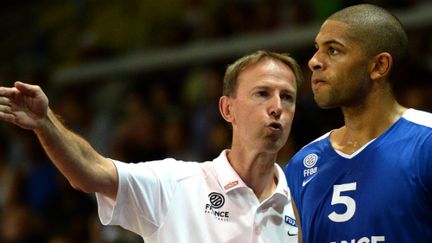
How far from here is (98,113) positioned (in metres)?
10.9

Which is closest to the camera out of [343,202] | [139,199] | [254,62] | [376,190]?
[376,190]

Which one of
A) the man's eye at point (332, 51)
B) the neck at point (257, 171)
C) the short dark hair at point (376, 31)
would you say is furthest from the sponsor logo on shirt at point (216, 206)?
the short dark hair at point (376, 31)

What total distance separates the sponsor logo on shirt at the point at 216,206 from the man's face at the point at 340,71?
74 centimetres

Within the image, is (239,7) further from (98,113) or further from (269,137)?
(269,137)

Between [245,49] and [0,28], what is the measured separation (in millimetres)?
5398

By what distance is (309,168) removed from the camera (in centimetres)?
448

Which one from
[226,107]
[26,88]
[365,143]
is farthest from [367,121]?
[26,88]

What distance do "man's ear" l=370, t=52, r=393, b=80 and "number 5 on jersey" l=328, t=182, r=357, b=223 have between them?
20.6 inches

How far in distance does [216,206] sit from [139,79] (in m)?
6.38

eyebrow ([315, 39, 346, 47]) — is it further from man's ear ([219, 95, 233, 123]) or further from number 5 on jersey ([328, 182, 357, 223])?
man's ear ([219, 95, 233, 123])

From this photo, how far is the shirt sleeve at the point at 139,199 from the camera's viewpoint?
420cm

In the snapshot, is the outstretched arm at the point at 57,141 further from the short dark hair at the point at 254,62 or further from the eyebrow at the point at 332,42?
the eyebrow at the point at 332,42

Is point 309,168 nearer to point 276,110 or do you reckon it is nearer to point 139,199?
point 276,110

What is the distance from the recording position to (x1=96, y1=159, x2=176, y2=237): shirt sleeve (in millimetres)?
4195
